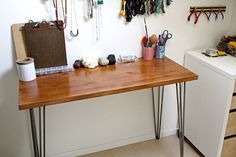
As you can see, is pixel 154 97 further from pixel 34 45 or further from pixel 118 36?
pixel 34 45

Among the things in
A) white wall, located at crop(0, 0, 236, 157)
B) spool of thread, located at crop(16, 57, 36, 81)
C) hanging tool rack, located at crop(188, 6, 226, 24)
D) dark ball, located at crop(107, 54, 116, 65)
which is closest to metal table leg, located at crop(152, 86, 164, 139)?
white wall, located at crop(0, 0, 236, 157)

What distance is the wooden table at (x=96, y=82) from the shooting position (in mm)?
→ 1365

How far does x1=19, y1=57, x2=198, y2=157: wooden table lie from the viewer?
4.48 ft

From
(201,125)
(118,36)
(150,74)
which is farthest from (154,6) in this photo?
(201,125)

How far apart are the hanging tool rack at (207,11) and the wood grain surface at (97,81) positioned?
50cm

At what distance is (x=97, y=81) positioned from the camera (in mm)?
1563

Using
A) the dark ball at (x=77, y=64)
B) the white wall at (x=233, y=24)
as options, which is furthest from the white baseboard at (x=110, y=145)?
the white wall at (x=233, y=24)

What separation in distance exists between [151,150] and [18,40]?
147cm

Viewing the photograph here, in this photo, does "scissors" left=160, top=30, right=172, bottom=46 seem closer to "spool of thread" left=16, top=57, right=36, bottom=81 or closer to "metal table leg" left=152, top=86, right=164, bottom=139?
"metal table leg" left=152, top=86, right=164, bottom=139

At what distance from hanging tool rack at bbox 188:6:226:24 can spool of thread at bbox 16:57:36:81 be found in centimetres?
130

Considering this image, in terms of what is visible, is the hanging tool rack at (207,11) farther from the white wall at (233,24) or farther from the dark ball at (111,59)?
the dark ball at (111,59)

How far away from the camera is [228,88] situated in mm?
1723

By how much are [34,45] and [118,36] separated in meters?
0.63

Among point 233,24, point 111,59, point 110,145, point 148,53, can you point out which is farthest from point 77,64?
point 233,24
